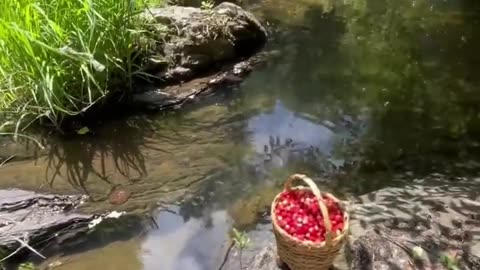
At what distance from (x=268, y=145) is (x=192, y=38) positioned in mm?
1450

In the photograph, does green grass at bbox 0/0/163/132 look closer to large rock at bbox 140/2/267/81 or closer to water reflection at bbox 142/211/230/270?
large rock at bbox 140/2/267/81

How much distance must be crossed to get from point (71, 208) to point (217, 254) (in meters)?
0.97

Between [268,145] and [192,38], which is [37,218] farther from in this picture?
[192,38]

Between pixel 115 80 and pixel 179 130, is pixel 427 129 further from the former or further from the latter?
pixel 115 80

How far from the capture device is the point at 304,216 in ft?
8.93

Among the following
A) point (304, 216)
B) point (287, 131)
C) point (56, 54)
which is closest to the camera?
point (304, 216)

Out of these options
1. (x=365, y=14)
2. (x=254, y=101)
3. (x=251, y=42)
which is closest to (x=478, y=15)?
(x=365, y=14)

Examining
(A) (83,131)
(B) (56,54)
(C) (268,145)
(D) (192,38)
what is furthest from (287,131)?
(B) (56,54)

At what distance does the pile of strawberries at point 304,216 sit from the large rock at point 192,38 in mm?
2248

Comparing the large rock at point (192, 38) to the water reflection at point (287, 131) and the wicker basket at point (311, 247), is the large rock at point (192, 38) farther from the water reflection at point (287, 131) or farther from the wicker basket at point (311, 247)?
the wicker basket at point (311, 247)

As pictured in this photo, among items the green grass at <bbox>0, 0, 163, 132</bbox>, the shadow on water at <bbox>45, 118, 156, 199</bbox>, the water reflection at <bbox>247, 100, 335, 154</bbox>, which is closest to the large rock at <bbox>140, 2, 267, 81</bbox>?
the green grass at <bbox>0, 0, 163, 132</bbox>

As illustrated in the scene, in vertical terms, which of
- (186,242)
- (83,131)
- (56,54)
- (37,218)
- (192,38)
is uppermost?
(56,54)

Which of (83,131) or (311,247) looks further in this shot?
(83,131)

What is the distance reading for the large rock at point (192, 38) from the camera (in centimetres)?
474
